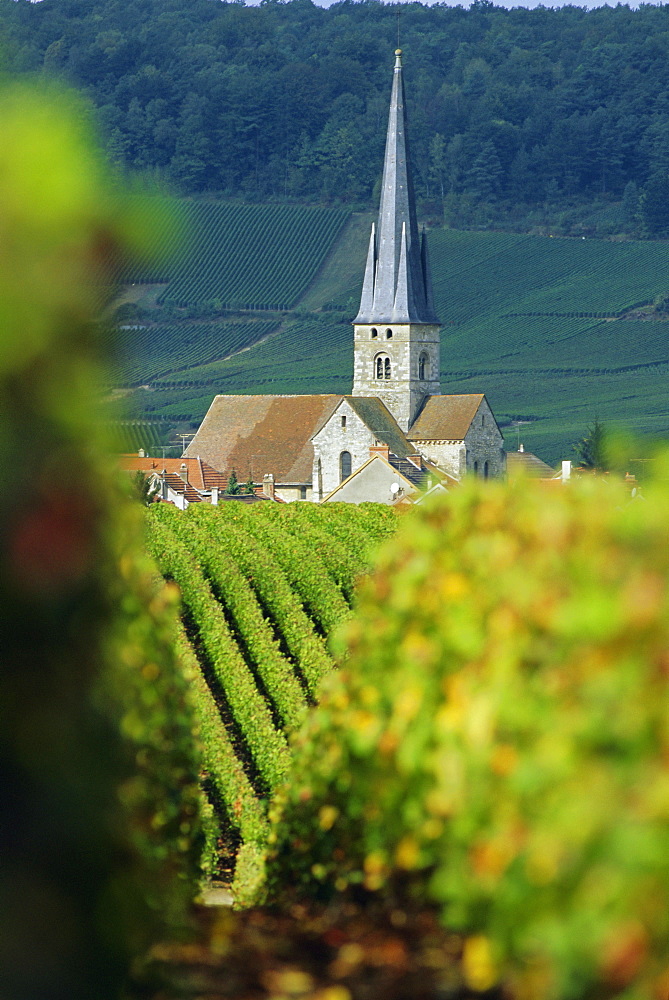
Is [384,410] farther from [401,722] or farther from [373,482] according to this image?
[401,722]

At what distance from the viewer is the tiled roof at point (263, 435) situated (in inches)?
2363

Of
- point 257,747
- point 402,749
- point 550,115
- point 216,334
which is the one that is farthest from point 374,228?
point 550,115

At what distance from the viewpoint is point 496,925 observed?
2465 mm

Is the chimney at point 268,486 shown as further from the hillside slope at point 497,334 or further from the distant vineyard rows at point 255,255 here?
the distant vineyard rows at point 255,255

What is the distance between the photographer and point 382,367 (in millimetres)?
59812

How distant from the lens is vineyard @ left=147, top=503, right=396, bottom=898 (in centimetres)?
1039

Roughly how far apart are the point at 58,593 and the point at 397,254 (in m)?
59.2

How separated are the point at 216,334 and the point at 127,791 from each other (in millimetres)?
83905

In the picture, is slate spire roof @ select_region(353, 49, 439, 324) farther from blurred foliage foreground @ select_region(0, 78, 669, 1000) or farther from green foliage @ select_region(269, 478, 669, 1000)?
blurred foliage foreground @ select_region(0, 78, 669, 1000)

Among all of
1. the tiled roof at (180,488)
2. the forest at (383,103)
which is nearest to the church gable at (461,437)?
the tiled roof at (180,488)

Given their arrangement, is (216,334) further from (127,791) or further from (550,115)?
(127,791)

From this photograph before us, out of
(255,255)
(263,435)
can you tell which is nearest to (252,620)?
(263,435)

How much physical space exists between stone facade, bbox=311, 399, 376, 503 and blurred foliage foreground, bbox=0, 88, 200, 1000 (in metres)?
52.0

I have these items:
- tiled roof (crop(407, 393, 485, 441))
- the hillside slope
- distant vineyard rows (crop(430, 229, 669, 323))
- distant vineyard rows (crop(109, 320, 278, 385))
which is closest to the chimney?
tiled roof (crop(407, 393, 485, 441))
